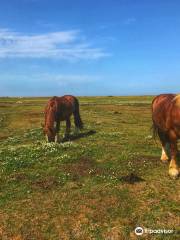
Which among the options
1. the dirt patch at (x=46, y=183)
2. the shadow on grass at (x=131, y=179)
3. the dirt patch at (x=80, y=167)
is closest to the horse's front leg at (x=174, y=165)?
the shadow on grass at (x=131, y=179)

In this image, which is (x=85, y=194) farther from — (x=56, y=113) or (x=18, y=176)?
(x=56, y=113)

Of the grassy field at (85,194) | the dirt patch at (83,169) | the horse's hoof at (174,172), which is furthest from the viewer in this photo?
the dirt patch at (83,169)

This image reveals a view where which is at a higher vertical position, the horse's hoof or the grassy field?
the horse's hoof

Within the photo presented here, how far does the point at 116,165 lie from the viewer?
20859 mm

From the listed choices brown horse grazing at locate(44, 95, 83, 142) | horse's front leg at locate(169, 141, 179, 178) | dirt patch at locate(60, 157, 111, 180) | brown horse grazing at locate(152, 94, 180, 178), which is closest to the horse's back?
brown horse grazing at locate(152, 94, 180, 178)

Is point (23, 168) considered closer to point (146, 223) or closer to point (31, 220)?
point (31, 220)

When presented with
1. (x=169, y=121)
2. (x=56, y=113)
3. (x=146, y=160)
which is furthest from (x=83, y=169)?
(x=56, y=113)

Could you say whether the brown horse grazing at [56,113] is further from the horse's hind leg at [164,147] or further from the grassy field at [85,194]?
the horse's hind leg at [164,147]

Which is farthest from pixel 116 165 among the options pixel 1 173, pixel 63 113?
pixel 63 113

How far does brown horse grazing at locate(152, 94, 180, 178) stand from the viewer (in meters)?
18.1

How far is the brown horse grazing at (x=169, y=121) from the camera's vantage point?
59.5 feet

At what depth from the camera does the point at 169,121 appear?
18516 millimetres

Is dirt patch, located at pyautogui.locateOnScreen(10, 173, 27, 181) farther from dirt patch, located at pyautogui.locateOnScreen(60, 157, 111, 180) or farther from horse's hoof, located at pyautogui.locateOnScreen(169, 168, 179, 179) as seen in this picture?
horse's hoof, located at pyautogui.locateOnScreen(169, 168, 179, 179)

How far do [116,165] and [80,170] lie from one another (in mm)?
2273
